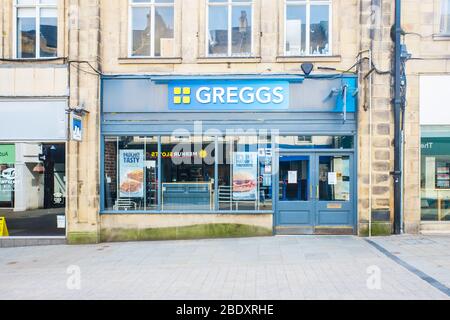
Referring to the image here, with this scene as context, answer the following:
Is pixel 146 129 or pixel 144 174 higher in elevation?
pixel 146 129

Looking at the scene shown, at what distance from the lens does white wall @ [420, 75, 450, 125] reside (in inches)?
420

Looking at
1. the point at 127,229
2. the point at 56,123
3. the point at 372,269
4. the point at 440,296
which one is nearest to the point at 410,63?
the point at 372,269

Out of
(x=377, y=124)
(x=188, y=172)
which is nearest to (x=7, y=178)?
(x=188, y=172)

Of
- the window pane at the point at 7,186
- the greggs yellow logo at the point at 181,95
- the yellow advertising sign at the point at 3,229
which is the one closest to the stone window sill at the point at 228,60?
the greggs yellow logo at the point at 181,95

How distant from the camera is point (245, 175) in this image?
35.9ft

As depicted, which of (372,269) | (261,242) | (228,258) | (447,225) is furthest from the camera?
(447,225)

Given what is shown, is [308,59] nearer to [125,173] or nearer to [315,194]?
[315,194]

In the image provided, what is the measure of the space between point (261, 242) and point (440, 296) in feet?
Answer: 15.4

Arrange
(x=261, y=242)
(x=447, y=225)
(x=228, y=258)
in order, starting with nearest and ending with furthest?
(x=228, y=258) → (x=261, y=242) → (x=447, y=225)

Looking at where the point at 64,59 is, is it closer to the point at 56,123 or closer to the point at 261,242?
the point at 56,123

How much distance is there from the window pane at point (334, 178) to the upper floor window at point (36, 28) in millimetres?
7783

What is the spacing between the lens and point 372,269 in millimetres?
7418

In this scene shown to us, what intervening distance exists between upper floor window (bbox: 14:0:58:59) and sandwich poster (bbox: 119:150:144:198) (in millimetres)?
3341

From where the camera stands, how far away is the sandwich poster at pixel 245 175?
429 inches
